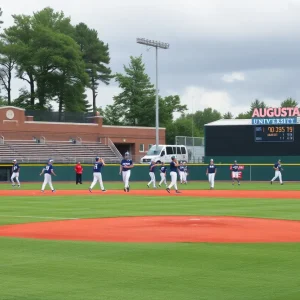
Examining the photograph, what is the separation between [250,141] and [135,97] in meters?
49.9

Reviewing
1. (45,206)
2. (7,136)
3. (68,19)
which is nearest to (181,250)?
(45,206)

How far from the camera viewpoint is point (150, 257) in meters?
11.4

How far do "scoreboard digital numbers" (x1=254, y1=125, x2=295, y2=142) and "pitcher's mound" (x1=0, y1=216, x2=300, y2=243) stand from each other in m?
36.9

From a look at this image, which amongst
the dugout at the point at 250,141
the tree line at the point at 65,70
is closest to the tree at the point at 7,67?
the tree line at the point at 65,70

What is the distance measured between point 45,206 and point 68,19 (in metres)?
79.3

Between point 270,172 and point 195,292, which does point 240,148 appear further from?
point 195,292

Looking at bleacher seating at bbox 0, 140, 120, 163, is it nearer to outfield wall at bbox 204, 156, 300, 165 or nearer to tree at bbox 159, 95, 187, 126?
outfield wall at bbox 204, 156, 300, 165

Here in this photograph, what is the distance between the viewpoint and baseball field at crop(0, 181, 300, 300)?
857 cm

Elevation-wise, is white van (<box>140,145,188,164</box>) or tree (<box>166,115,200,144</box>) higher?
tree (<box>166,115,200,144</box>)

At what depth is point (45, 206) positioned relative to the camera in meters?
25.8

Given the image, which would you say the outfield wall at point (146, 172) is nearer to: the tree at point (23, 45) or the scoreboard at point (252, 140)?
the scoreboard at point (252, 140)

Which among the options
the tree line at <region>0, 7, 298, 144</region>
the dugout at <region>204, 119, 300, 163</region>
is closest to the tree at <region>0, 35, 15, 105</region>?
the tree line at <region>0, 7, 298, 144</region>

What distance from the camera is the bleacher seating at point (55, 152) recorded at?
66375 millimetres

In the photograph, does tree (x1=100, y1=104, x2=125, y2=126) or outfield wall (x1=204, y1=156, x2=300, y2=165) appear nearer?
outfield wall (x1=204, y1=156, x2=300, y2=165)
